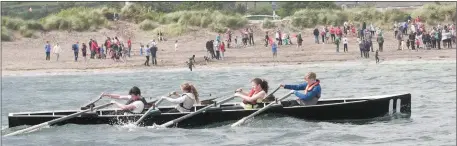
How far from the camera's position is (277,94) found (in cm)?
3597

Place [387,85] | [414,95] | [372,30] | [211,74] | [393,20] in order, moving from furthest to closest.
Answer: [393,20], [372,30], [211,74], [387,85], [414,95]

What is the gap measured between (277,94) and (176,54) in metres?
15.7

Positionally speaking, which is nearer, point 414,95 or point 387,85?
point 414,95

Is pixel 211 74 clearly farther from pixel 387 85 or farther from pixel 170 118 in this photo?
pixel 170 118

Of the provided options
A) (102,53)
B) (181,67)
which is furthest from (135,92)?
(102,53)

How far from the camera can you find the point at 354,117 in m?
24.9

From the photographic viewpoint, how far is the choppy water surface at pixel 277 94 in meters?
23.4

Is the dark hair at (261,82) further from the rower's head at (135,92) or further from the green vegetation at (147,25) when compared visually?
the green vegetation at (147,25)

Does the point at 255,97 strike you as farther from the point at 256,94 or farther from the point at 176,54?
the point at 176,54

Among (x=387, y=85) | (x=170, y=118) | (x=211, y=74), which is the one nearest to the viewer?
(x=170, y=118)

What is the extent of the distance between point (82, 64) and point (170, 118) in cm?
2421

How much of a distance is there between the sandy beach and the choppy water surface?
1280 mm

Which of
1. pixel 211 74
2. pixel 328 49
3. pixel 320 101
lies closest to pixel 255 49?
pixel 328 49

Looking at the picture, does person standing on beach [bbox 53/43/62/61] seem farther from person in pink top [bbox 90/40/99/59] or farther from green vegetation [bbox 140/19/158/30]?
green vegetation [bbox 140/19/158/30]
